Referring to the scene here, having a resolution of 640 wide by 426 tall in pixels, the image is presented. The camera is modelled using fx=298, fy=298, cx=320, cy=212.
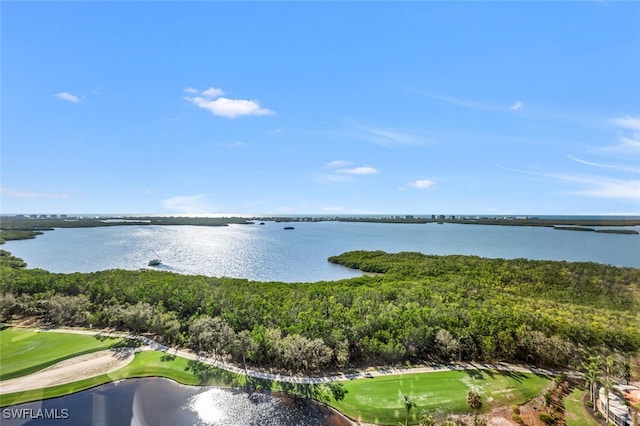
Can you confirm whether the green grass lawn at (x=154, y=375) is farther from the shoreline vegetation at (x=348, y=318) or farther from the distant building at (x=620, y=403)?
the distant building at (x=620, y=403)

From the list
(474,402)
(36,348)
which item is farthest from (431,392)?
(36,348)

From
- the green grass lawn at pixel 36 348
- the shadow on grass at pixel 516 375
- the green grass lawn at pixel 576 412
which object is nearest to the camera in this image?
the green grass lawn at pixel 576 412

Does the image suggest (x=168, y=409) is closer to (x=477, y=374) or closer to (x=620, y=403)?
(x=477, y=374)

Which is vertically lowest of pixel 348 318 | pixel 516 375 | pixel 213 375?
pixel 516 375

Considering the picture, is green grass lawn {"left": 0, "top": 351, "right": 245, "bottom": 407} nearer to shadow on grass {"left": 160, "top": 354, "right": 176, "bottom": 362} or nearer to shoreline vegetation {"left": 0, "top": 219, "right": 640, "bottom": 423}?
shadow on grass {"left": 160, "top": 354, "right": 176, "bottom": 362}

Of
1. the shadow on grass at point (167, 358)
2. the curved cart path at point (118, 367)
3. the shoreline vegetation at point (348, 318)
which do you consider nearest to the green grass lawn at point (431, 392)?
the shoreline vegetation at point (348, 318)

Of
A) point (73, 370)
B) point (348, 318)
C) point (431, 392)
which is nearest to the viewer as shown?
point (431, 392)

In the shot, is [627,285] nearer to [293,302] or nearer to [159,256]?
[293,302]
